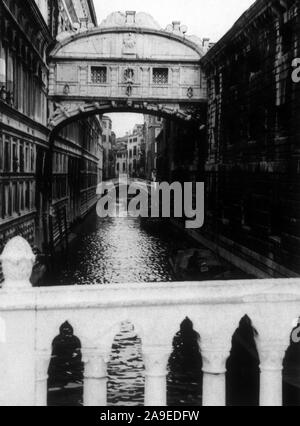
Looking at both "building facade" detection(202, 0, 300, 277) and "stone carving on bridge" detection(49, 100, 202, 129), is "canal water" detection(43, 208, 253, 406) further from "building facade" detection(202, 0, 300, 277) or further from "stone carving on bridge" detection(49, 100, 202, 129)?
"stone carving on bridge" detection(49, 100, 202, 129)

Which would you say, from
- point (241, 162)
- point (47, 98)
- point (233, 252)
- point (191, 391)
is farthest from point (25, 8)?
point (191, 391)

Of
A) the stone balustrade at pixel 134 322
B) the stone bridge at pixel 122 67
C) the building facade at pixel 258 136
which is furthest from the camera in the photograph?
the stone bridge at pixel 122 67

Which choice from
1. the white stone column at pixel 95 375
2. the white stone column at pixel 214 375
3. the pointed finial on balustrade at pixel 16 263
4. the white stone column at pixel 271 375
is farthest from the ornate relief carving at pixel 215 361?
the pointed finial on balustrade at pixel 16 263

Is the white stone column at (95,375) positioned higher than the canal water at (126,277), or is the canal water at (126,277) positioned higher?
the white stone column at (95,375)

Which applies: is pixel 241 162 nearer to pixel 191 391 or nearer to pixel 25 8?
pixel 25 8

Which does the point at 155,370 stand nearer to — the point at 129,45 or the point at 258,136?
the point at 258,136

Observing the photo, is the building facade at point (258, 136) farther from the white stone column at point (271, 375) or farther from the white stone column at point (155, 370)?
the white stone column at point (155, 370)

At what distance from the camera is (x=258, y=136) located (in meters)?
17.0

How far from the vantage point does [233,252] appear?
19.2 m

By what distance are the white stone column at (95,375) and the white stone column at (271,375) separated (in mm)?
885

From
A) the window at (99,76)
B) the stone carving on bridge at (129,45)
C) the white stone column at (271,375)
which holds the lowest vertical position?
the white stone column at (271,375)

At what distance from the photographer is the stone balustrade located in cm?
278

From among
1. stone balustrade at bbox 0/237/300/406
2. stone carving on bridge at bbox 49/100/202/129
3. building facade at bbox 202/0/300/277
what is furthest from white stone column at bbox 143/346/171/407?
stone carving on bridge at bbox 49/100/202/129

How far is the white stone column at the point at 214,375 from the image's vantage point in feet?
9.54
